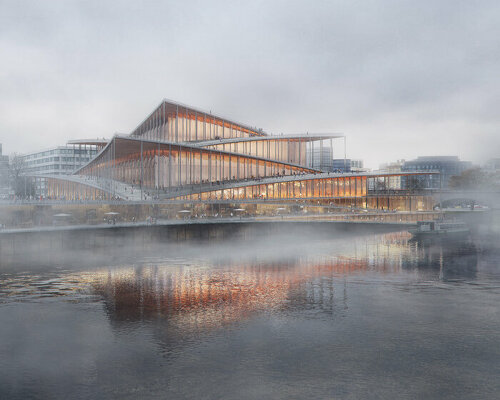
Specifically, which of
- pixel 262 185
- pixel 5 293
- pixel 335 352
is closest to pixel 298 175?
pixel 262 185

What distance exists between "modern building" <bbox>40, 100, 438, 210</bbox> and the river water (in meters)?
47.8

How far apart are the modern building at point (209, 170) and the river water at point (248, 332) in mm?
47797

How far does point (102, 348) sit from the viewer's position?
617 inches

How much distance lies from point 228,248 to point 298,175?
2232 inches

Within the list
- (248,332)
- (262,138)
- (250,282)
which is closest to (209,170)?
(262,138)

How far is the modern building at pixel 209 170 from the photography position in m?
Answer: 85.4

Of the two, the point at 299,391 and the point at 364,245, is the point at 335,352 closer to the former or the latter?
the point at 299,391

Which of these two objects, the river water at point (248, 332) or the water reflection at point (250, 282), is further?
the water reflection at point (250, 282)

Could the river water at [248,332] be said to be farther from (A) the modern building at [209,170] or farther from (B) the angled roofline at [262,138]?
(B) the angled roofline at [262,138]

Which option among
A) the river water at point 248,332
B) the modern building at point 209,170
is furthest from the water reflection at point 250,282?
the modern building at point 209,170

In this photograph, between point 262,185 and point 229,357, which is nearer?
point 229,357

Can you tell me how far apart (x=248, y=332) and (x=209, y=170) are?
75.1 meters

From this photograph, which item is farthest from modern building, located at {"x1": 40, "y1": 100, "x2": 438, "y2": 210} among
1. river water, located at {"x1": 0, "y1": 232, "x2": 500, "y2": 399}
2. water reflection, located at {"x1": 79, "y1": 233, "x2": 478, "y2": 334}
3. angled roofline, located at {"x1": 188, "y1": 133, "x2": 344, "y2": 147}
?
river water, located at {"x1": 0, "y1": 232, "x2": 500, "y2": 399}

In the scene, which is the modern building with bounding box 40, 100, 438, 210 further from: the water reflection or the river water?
the river water
